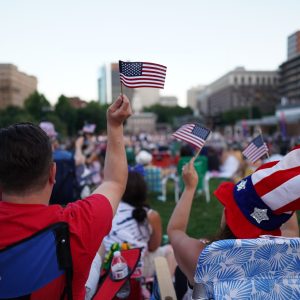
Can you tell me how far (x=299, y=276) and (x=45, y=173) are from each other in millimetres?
1079

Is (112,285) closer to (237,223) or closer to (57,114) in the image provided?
(237,223)

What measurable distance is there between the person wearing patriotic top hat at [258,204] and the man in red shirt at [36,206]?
66cm

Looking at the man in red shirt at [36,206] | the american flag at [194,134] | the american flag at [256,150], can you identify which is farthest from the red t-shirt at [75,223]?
the american flag at [256,150]

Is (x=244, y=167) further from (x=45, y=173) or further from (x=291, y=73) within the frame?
(x=291, y=73)

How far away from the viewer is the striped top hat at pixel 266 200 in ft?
4.84

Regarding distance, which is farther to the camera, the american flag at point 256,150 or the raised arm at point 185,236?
the american flag at point 256,150

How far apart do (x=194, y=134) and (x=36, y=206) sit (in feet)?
6.30

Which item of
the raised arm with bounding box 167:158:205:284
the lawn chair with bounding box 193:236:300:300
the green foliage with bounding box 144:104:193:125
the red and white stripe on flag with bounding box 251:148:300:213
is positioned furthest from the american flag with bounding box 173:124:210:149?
the green foliage with bounding box 144:104:193:125

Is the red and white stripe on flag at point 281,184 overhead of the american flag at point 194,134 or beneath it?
beneath

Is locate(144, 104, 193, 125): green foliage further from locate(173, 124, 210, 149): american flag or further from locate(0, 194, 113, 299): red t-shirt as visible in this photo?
locate(0, 194, 113, 299): red t-shirt

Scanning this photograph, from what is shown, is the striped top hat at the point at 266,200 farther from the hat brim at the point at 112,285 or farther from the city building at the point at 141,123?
the city building at the point at 141,123

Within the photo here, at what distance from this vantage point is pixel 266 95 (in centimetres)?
11650

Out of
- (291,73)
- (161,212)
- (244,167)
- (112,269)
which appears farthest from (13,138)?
(291,73)

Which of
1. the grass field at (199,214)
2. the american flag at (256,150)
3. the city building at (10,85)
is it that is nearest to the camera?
the american flag at (256,150)
